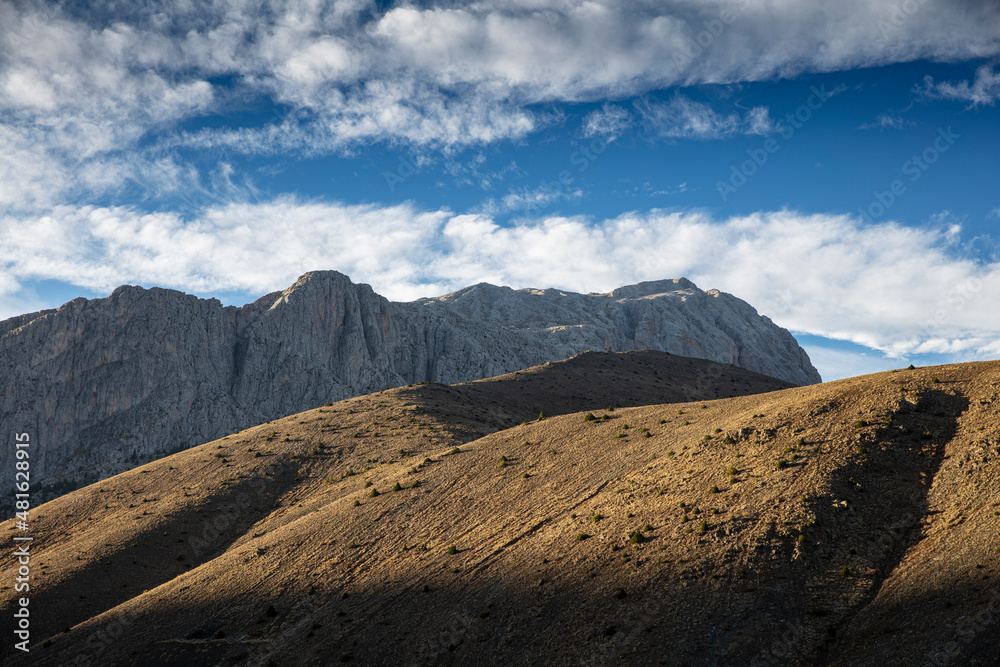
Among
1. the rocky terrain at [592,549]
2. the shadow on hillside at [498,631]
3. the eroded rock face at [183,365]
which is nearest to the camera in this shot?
the shadow on hillside at [498,631]

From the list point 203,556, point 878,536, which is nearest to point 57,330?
point 203,556

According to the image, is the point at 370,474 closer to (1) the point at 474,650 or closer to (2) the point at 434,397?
(2) the point at 434,397

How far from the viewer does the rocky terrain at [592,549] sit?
25578mm

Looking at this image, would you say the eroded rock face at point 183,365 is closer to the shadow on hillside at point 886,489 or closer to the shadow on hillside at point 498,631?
the shadow on hillside at point 498,631

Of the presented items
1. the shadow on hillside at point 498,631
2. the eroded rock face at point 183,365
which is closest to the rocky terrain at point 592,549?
the shadow on hillside at point 498,631

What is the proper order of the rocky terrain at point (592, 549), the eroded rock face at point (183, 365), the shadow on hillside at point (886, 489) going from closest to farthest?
the rocky terrain at point (592, 549), the shadow on hillside at point (886, 489), the eroded rock face at point (183, 365)

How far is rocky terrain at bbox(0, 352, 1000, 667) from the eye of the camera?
25.6m

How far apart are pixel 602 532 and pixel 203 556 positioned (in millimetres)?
37239

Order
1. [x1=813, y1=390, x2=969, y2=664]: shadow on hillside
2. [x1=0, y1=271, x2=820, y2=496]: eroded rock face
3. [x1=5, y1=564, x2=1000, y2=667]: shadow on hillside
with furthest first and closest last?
[x1=0, y1=271, x2=820, y2=496]: eroded rock face < [x1=813, y1=390, x2=969, y2=664]: shadow on hillside < [x1=5, y1=564, x2=1000, y2=667]: shadow on hillside

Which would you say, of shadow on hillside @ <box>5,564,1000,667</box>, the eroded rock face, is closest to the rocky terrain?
shadow on hillside @ <box>5,564,1000,667</box>

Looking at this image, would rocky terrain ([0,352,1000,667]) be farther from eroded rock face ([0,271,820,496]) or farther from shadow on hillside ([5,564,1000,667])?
eroded rock face ([0,271,820,496])

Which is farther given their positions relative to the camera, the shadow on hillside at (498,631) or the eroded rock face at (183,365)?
the eroded rock face at (183,365)

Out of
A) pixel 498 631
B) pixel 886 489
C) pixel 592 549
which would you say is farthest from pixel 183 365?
pixel 886 489

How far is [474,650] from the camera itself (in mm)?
28719
